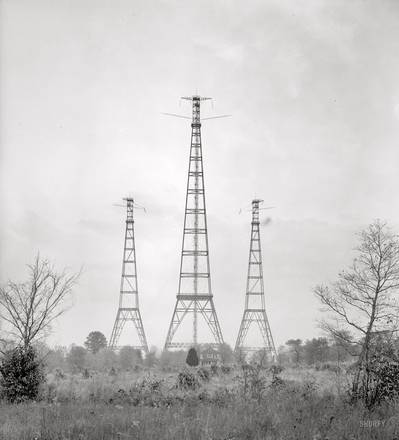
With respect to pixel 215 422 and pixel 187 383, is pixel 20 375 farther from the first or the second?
pixel 215 422

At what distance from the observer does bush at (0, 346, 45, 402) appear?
13.7 meters

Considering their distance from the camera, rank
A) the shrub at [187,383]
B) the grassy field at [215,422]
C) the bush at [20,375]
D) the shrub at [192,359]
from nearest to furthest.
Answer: the grassy field at [215,422] → the bush at [20,375] → the shrub at [187,383] → the shrub at [192,359]

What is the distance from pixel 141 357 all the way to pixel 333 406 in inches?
1633

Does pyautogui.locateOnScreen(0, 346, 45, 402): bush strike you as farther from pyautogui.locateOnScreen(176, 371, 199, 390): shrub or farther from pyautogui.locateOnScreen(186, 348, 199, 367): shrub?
pyautogui.locateOnScreen(186, 348, 199, 367): shrub

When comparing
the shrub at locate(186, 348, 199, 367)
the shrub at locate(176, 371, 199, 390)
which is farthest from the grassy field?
the shrub at locate(186, 348, 199, 367)

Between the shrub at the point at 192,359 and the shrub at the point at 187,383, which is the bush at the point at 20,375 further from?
the shrub at the point at 192,359

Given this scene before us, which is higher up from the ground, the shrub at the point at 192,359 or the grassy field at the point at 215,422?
the shrub at the point at 192,359

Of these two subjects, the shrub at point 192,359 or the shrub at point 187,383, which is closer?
the shrub at point 187,383

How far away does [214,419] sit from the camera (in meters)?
8.70

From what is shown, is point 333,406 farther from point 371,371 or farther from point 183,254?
point 183,254

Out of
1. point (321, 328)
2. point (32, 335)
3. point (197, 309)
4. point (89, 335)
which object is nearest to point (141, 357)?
point (197, 309)

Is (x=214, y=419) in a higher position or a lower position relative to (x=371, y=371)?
lower

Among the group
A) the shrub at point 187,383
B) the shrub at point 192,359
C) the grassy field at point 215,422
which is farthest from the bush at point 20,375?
the shrub at point 192,359

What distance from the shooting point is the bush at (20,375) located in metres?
13.7
